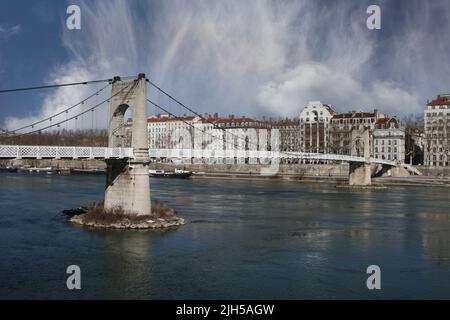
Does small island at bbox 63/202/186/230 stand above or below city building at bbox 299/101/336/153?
below

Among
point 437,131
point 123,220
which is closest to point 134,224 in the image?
point 123,220

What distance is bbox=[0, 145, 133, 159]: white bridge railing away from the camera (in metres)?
17.8

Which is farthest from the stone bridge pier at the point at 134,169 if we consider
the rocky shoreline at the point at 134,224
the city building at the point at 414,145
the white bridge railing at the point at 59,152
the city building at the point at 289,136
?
the city building at the point at 289,136

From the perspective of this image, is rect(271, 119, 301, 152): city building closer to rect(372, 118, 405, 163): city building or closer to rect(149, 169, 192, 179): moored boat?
rect(372, 118, 405, 163): city building

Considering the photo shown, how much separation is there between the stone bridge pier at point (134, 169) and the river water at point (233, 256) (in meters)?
1.80

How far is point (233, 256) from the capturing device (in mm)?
16375

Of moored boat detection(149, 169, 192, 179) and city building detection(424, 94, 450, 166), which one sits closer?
city building detection(424, 94, 450, 166)

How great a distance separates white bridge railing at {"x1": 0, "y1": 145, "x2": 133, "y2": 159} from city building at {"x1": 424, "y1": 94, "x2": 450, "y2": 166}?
53.6 metres

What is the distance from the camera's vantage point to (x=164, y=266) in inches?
591

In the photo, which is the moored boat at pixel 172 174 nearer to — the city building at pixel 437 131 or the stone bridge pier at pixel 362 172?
the stone bridge pier at pixel 362 172

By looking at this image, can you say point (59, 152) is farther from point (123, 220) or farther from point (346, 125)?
point (346, 125)

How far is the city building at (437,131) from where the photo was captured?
219ft

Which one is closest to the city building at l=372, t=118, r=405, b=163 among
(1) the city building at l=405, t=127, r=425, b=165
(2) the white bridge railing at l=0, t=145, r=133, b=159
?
(1) the city building at l=405, t=127, r=425, b=165
